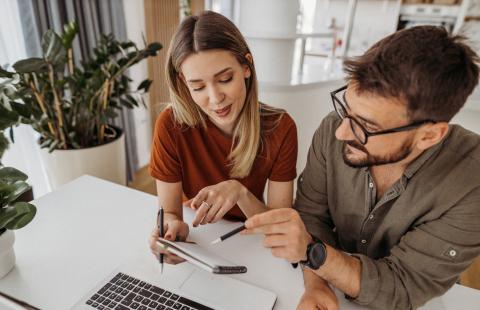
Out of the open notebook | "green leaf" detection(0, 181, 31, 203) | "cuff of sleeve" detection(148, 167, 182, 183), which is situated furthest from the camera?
"cuff of sleeve" detection(148, 167, 182, 183)

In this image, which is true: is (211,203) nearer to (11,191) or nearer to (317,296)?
(317,296)

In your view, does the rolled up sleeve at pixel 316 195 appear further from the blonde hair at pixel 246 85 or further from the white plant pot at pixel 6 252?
the white plant pot at pixel 6 252

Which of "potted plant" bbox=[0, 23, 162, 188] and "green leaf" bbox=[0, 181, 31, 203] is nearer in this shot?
"green leaf" bbox=[0, 181, 31, 203]

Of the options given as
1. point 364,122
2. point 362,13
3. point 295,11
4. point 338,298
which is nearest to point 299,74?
point 295,11

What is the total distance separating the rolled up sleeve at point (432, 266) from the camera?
2.53 feet

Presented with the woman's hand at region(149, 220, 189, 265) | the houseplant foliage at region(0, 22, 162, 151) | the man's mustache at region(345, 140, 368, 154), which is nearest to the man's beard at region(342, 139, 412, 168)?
the man's mustache at region(345, 140, 368, 154)

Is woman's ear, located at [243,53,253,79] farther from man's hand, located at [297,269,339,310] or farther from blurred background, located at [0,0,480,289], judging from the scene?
man's hand, located at [297,269,339,310]

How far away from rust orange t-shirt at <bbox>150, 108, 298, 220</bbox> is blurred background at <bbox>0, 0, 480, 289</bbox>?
0.32 meters

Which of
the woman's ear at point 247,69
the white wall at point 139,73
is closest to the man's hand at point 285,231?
the woman's ear at point 247,69

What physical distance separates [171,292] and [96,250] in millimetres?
293

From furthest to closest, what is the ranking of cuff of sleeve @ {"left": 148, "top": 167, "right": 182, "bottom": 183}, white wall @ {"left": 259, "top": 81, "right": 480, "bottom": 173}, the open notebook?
white wall @ {"left": 259, "top": 81, "right": 480, "bottom": 173}
cuff of sleeve @ {"left": 148, "top": 167, "right": 182, "bottom": 183}
the open notebook

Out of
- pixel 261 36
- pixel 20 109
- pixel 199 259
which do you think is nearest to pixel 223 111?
pixel 199 259

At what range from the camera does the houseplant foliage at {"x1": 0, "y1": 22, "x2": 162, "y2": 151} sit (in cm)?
149

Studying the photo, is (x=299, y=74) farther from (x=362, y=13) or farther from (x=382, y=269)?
(x=382, y=269)
